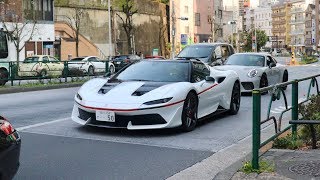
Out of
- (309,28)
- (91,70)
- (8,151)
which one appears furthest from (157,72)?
(309,28)

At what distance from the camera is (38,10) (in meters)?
45.8

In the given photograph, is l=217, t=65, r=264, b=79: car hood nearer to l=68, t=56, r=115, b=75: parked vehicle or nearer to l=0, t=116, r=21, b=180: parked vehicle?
l=68, t=56, r=115, b=75: parked vehicle

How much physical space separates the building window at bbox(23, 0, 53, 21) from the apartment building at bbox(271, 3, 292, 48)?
11924 centimetres

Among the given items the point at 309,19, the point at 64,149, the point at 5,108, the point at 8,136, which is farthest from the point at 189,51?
the point at 309,19

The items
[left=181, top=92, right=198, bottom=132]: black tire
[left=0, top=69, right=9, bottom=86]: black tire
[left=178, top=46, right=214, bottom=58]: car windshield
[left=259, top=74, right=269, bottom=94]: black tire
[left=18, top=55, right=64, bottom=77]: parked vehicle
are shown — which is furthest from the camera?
[left=18, top=55, right=64, bottom=77]: parked vehicle

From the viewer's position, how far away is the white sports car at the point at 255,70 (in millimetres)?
16250

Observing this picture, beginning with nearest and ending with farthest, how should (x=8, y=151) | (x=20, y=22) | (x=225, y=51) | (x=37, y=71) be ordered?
(x=8, y=151) → (x=225, y=51) → (x=37, y=71) → (x=20, y=22)

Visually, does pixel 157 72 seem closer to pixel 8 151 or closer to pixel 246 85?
pixel 8 151

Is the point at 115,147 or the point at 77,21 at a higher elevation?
the point at 77,21

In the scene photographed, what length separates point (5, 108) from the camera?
12836 millimetres

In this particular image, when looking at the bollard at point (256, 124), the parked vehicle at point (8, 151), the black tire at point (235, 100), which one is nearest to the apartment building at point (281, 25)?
the black tire at point (235, 100)

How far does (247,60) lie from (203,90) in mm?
8666

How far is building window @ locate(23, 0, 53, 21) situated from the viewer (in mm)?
43125

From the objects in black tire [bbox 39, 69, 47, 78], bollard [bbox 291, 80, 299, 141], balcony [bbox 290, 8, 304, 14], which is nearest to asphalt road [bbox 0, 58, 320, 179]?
bollard [bbox 291, 80, 299, 141]
